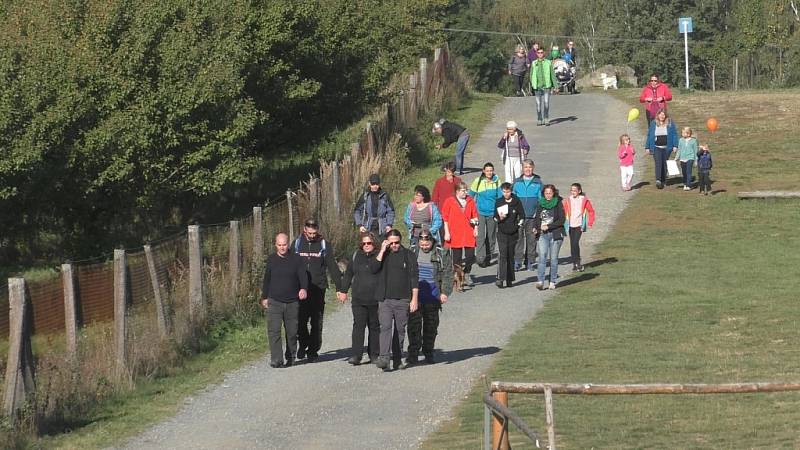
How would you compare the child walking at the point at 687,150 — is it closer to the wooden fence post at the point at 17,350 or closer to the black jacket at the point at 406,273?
→ the black jacket at the point at 406,273

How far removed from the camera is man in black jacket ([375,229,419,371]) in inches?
677

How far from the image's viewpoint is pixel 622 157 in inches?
1233

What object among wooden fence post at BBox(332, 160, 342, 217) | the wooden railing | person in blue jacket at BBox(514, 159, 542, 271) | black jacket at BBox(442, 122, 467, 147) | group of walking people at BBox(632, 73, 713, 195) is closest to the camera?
the wooden railing

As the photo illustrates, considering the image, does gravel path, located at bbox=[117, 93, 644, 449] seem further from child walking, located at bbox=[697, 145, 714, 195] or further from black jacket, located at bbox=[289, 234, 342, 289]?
child walking, located at bbox=[697, 145, 714, 195]

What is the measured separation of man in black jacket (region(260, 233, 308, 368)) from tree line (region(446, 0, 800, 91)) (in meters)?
63.1

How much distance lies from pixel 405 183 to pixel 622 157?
519cm

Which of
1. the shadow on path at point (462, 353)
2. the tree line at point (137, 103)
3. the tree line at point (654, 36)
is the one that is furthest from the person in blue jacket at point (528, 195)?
the tree line at point (654, 36)

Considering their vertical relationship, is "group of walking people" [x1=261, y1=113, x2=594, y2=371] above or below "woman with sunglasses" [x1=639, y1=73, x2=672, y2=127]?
below

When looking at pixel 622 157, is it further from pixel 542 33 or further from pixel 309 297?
pixel 542 33

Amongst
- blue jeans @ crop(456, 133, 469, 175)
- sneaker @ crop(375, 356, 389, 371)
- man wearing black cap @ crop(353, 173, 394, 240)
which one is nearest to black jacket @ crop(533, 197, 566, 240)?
man wearing black cap @ crop(353, 173, 394, 240)

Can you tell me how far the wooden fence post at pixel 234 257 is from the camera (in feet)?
71.3

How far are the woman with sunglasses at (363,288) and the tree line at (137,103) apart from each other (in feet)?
39.0

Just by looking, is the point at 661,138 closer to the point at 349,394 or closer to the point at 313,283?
the point at 313,283

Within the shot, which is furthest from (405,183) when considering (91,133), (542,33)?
(542,33)
